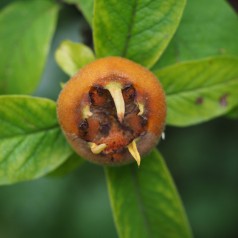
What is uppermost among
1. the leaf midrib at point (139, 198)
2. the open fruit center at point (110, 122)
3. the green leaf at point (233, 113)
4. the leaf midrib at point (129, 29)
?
the leaf midrib at point (129, 29)

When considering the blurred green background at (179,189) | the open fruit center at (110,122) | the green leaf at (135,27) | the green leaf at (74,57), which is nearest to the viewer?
the open fruit center at (110,122)

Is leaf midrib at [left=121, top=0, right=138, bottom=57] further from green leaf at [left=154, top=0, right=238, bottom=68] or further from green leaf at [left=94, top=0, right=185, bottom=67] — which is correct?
green leaf at [left=154, top=0, right=238, bottom=68]

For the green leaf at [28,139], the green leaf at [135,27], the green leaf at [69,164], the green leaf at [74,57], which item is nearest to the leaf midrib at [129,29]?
the green leaf at [135,27]

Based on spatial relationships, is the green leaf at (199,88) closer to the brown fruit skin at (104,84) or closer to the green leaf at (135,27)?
the green leaf at (135,27)

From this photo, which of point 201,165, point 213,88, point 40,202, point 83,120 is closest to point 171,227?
point 213,88

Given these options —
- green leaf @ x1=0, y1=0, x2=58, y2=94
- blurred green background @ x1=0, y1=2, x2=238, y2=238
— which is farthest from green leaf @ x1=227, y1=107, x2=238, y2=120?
blurred green background @ x1=0, y1=2, x2=238, y2=238
